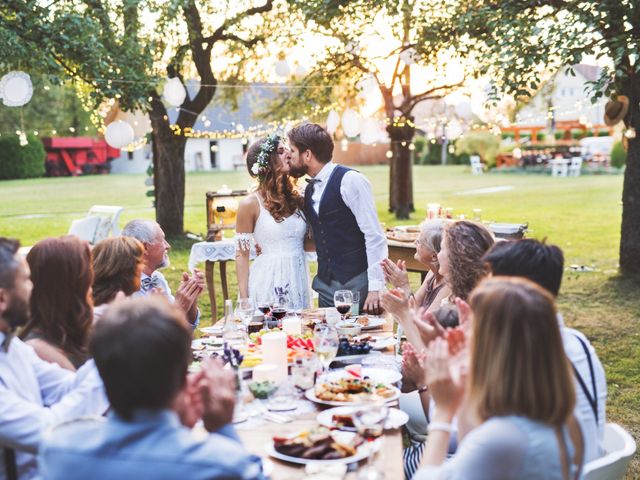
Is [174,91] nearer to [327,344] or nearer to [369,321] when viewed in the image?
[369,321]

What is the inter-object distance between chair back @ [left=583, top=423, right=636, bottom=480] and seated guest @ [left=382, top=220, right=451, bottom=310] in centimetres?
143

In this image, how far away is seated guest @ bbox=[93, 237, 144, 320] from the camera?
291 centimetres

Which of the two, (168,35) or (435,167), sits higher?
(168,35)

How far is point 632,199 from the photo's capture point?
830cm

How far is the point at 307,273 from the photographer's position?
464cm

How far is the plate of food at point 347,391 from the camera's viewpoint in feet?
8.30

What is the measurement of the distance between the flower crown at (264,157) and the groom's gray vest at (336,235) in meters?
0.29

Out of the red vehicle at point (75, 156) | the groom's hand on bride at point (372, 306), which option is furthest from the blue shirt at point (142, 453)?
the red vehicle at point (75, 156)

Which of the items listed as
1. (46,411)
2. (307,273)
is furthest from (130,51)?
(46,411)

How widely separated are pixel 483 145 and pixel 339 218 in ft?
103

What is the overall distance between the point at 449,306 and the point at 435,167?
3621 cm

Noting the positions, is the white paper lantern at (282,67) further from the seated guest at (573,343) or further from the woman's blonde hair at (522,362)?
the woman's blonde hair at (522,362)

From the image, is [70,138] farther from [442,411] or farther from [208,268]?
[442,411]

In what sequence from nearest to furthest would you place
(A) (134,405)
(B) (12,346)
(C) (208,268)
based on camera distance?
1. (A) (134,405)
2. (B) (12,346)
3. (C) (208,268)
